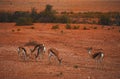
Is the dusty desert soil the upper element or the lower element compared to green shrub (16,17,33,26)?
upper

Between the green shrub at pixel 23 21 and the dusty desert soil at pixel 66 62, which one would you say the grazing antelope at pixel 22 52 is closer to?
the dusty desert soil at pixel 66 62

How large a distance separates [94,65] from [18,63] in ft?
13.6

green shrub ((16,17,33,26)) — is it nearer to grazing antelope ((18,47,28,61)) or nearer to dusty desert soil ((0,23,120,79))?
dusty desert soil ((0,23,120,79))

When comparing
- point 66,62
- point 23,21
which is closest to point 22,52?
point 66,62

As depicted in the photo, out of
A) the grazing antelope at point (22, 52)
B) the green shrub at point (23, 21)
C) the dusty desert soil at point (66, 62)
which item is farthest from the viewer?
the green shrub at point (23, 21)

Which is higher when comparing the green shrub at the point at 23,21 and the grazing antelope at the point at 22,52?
the grazing antelope at the point at 22,52

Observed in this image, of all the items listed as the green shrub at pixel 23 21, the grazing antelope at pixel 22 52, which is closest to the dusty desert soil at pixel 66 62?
the grazing antelope at pixel 22 52

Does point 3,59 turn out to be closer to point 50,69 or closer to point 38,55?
point 38,55

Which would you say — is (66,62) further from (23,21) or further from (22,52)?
(23,21)

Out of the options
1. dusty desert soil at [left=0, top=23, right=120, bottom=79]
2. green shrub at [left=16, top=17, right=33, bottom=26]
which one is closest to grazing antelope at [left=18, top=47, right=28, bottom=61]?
dusty desert soil at [left=0, top=23, right=120, bottom=79]

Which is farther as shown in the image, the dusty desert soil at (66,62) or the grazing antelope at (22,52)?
the grazing antelope at (22,52)

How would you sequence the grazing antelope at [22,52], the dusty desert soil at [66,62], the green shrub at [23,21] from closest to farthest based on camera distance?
the dusty desert soil at [66,62] → the grazing antelope at [22,52] → the green shrub at [23,21]

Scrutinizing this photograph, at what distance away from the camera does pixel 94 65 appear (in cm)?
1653

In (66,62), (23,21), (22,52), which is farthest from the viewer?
(23,21)
